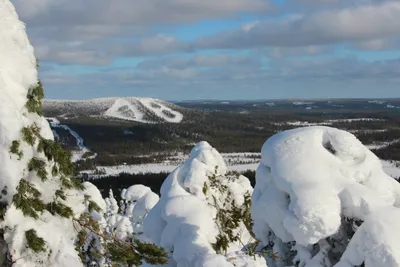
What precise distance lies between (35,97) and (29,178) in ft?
3.03

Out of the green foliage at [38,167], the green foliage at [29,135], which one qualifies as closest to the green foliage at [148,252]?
the green foliage at [38,167]

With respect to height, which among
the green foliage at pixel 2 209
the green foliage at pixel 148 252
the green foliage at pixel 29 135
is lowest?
the green foliage at pixel 148 252

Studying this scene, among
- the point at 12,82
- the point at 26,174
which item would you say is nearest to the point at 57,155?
the point at 26,174

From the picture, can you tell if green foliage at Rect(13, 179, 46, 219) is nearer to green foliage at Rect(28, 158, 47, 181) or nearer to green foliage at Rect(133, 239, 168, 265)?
green foliage at Rect(28, 158, 47, 181)

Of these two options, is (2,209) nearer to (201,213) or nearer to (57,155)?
(57,155)

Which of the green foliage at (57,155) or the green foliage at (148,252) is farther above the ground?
the green foliage at (57,155)

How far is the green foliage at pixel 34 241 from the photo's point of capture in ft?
17.6

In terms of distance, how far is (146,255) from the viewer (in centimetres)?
648

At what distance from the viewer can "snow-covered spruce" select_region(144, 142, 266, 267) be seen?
16.0 meters

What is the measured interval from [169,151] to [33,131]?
195m

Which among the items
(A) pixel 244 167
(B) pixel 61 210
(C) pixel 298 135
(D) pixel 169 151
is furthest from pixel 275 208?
(D) pixel 169 151

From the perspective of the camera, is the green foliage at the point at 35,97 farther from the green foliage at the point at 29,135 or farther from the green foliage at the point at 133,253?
the green foliage at the point at 133,253

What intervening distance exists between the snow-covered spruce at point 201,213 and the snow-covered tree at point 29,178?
8.73m

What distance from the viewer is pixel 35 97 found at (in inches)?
229
